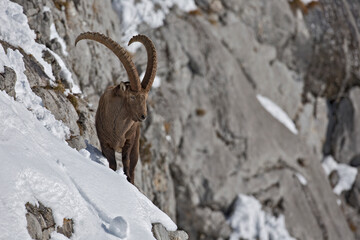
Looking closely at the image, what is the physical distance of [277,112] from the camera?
25391 mm

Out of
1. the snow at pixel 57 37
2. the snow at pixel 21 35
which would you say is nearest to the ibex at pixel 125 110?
the snow at pixel 21 35

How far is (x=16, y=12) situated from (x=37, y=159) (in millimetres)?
6335

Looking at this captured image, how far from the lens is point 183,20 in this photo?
2241cm

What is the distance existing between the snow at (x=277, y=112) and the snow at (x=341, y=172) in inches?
107

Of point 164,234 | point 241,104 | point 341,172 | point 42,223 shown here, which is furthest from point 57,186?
point 341,172

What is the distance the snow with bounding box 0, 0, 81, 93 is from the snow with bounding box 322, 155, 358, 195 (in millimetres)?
17238

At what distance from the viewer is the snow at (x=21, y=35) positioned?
10891 mm

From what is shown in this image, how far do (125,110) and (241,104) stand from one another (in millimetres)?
14281

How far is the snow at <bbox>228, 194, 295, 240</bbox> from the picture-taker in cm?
2080

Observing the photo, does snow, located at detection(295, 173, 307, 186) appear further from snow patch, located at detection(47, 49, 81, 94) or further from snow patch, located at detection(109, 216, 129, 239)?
snow patch, located at detection(109, 216, 129, 239)

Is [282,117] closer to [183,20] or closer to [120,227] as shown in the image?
[183,20]

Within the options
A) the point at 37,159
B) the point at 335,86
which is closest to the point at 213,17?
the point at 335,86

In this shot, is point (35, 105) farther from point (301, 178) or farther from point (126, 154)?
point (301, 178)

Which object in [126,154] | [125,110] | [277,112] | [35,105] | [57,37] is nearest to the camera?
[35,105]
